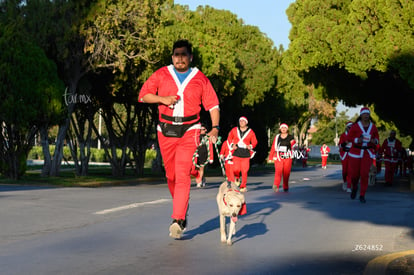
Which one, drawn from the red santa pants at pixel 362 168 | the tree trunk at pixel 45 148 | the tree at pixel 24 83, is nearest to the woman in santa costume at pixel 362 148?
the red santa pants at pixel 362 168

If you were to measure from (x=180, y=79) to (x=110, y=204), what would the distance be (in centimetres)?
631

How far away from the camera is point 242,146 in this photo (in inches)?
834

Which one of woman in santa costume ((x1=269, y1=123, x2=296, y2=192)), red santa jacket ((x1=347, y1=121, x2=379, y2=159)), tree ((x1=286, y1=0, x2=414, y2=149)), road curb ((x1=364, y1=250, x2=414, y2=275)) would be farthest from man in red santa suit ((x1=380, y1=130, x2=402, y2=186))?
road curb ((x1=364, y1=250, x2=414, y2=275))

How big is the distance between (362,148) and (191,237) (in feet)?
25.7

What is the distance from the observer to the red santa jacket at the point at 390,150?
94.8ft

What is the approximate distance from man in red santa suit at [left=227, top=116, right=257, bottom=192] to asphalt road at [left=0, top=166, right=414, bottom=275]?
4126mm

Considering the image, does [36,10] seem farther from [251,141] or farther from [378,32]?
[378,32]

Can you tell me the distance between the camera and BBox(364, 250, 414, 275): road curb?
777 centimetres

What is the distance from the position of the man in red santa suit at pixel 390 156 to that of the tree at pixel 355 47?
78.5 inches

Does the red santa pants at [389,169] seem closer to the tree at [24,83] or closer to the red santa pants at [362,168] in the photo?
the red santa pants at [362,168]

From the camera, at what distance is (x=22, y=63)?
23.9m

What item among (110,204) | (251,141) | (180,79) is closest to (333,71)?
(251,141)

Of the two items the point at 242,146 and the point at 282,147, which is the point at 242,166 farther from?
the point at 282,147

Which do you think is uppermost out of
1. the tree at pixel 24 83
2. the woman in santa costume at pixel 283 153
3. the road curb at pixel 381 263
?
the tree at pixel 24 83
